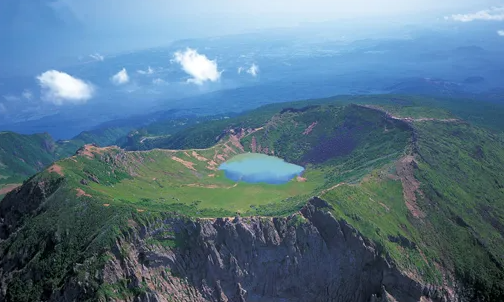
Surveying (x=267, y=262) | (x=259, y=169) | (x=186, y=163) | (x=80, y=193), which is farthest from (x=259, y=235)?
(x=186, y=163)

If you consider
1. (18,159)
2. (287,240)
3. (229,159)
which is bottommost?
(18,159)

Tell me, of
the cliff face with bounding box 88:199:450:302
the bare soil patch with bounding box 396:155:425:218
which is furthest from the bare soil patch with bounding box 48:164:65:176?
the bare soil patch with bounding box 396:155:425:218

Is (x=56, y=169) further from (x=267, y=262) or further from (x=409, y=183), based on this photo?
(x=409, y=183)

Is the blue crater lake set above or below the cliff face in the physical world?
below

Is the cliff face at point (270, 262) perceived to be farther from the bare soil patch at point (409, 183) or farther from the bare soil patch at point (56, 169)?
the bare soil patch at point (56, 169)

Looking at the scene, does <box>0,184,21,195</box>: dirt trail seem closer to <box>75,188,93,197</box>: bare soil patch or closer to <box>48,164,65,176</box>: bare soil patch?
<box>48,164,65,176</box>: bare soil patch

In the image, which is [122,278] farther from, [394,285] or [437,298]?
[437,298]

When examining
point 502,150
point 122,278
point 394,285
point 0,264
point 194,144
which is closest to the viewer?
point 122,278

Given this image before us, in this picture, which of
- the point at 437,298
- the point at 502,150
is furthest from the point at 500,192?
the point at 437,298
